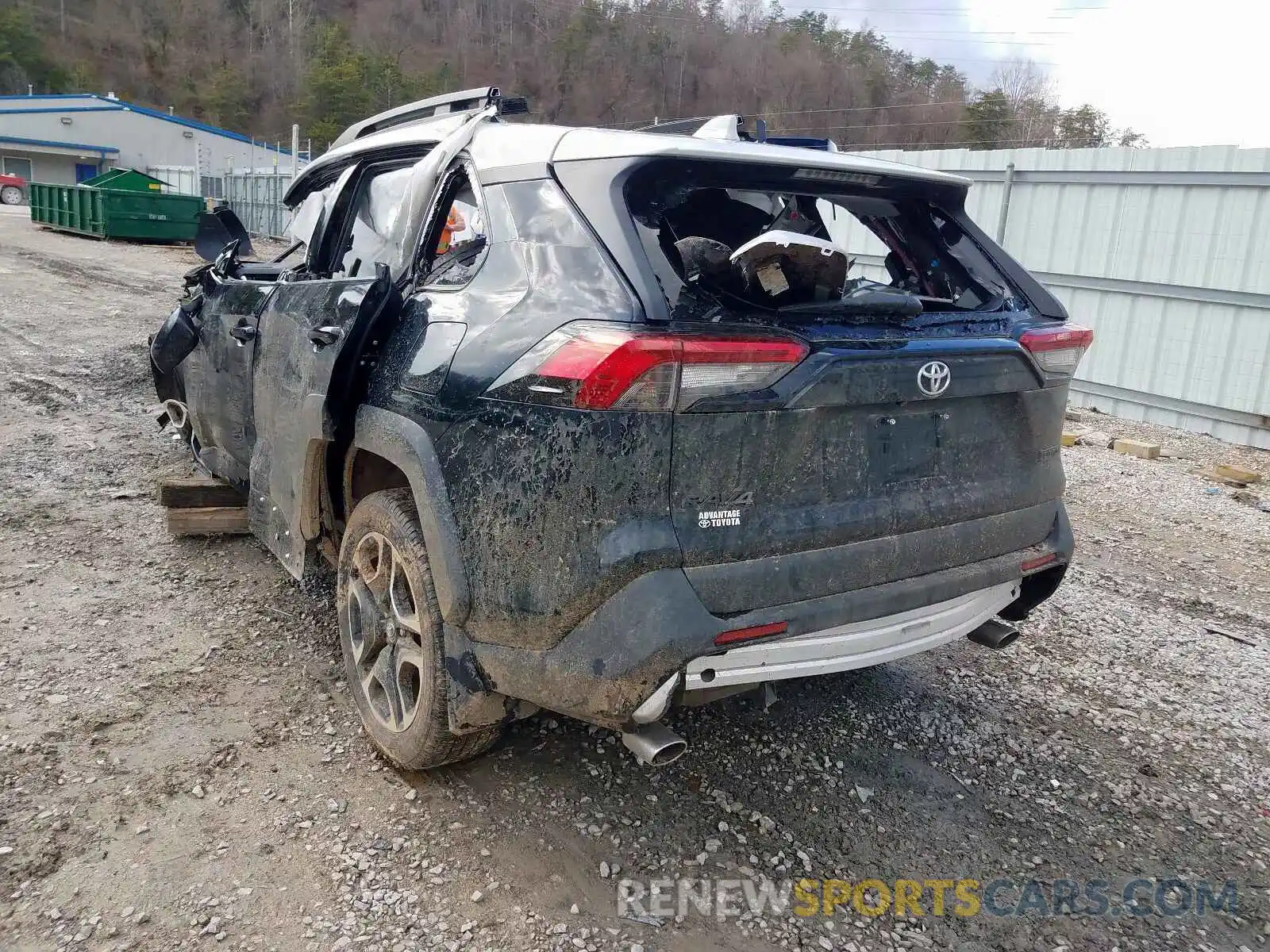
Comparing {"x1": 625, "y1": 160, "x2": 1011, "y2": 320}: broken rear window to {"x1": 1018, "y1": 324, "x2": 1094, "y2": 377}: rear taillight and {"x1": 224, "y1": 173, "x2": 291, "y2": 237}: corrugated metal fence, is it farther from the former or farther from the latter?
{"x1": 224, "y1": 173, "x2": 291, "y2": 237}: corrugated metal fence

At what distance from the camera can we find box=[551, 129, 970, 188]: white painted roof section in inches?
93.7

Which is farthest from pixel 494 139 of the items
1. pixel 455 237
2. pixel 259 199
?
pixel 259 199

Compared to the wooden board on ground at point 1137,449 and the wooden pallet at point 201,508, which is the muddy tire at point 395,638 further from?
the wooden board on ground at point 1137,449

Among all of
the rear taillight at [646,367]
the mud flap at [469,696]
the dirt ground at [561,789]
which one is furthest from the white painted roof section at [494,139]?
the dirt ground at [561,789]

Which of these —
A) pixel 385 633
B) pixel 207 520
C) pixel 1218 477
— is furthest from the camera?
pixel 1218 477

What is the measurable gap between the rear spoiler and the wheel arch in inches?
47.7

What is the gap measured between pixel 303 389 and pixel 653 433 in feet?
5.21

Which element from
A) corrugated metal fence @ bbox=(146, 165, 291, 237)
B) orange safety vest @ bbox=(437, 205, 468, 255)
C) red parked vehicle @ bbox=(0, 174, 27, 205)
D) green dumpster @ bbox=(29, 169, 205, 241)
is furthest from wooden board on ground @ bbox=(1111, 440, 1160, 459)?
red parked vehicle @ bbox=(0, 174, 27, 205)

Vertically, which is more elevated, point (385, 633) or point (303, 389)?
point (303, 389)

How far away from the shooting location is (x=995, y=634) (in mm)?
3145

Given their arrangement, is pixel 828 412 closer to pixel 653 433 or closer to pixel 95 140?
pixel 653 433

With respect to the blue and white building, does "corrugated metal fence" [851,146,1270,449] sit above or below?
below

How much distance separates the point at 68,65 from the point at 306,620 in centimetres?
10137

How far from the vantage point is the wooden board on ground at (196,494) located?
468 cm
